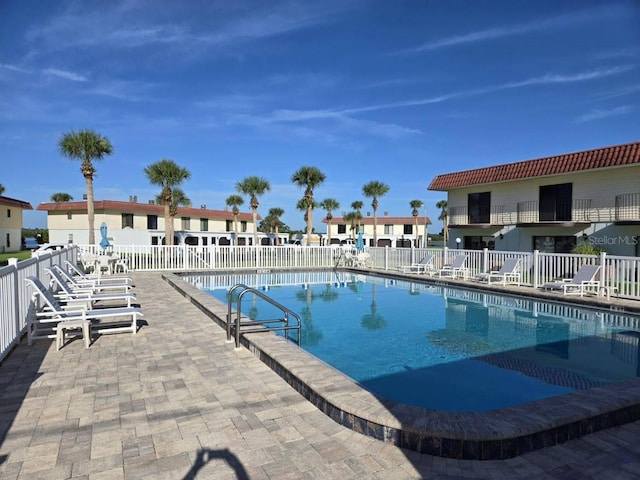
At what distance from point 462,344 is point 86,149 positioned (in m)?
25.0

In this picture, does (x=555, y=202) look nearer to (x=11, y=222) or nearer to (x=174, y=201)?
(x=174, y=201)

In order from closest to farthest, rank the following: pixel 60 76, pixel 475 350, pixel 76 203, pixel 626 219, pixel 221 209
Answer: pixel 475 350 → pixel 60 76 → pixel 626 219 → pixel 76 203 → pixel 221 209

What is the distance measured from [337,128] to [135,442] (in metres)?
25.3

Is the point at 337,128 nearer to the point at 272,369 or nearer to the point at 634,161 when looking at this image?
the point at 634,161

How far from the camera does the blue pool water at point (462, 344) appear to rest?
5328 millimetres

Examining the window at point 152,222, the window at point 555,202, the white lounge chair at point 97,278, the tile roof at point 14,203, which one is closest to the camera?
the white lounge chair at point 97,278

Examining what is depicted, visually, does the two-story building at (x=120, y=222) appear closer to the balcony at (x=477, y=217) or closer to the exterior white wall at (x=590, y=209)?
the balcony at (x=477, y=217)

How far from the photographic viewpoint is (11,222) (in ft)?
126

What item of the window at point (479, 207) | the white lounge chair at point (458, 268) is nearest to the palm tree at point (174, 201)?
the window at point (479, 207)

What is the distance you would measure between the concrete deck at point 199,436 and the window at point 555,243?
775 inches

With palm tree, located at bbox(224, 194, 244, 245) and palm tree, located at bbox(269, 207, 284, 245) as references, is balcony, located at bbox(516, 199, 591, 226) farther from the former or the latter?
palm tree, located at bbox(269, 207, 284, 245)

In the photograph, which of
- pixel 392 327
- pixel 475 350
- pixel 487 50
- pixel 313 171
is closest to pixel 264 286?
pixel 392 327

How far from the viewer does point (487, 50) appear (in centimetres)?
1792

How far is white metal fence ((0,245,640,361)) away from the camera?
5875mm
